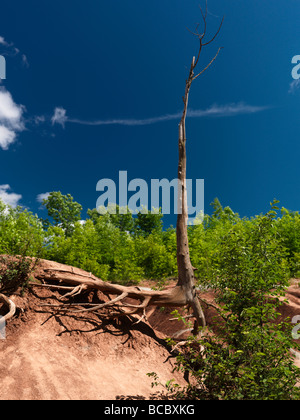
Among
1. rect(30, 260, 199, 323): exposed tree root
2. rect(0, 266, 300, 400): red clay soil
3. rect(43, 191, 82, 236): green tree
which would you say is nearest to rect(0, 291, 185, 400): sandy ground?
rect(0, 266, 300, 400): red clay soil

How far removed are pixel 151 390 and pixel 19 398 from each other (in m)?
2.53

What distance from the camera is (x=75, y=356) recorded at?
20.1 feet

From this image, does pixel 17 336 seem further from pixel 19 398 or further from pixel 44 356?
pixel 19 398

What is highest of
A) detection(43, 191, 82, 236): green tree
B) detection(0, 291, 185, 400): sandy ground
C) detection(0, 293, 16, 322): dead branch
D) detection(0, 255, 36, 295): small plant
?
detection(43, 191, 82, 236): green tree

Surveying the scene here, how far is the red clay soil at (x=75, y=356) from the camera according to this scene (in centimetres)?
495

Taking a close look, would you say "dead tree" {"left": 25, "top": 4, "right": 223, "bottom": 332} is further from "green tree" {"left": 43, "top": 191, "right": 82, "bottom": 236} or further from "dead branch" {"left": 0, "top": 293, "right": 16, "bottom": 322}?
"green tree" {"left": 43, "top": 191, "right": 82, "bottom": 236}

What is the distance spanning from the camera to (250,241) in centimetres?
515

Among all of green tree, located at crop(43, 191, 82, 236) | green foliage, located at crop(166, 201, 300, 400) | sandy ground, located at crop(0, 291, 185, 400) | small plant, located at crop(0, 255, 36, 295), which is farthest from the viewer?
green tree, located at crop(43, 191, 82, 236)

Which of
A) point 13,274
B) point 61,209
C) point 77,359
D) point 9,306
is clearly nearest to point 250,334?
point 77,359

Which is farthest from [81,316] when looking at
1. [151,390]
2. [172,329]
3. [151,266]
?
[151,266]

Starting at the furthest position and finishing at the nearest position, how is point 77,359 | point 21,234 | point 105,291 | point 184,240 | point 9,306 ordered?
point 21,234 → point 184,240 → point 105,291 → point 9,306 → point 77,359

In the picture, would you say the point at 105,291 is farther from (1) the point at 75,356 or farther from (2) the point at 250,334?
(2) the point at 250,334

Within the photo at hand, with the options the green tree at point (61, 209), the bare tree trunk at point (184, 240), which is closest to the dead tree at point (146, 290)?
the bare tree trunk at point (184, 240)

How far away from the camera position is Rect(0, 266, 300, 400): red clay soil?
495cm
